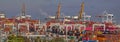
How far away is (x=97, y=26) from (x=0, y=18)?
37.8m

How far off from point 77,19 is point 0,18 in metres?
28.8

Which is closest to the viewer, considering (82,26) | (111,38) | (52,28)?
(111,38)

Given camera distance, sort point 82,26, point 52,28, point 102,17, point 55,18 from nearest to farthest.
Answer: point 82,26 → point 52,28 → point 102,17 → point 55,18

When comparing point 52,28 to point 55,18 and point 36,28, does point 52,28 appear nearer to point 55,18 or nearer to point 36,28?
point 36,28

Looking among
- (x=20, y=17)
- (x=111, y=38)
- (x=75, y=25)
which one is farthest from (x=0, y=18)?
(x=111, y=38)

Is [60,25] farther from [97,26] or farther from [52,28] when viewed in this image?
[97,26]

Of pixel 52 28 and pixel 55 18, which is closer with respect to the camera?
pixel 52 28

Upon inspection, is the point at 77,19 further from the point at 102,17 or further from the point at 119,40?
the point at 119,40

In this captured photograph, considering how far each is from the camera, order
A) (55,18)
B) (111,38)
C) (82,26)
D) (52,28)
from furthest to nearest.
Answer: (55,18), (52,28), (82,26), (111,38)

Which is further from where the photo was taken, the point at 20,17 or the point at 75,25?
the point at 20,17

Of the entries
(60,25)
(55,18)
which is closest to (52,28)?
(60,25)

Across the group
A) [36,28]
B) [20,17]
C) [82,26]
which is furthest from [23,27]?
[82,26]

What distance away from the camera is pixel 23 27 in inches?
5007

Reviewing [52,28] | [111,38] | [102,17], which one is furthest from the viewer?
[102,17]
